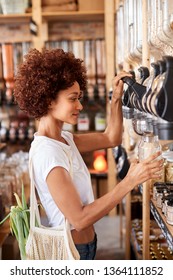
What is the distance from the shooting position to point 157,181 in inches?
79.0

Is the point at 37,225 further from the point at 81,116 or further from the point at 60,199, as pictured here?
the point at 81,116

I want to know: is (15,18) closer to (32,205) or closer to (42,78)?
(42,78)

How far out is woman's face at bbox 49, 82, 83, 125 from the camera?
66.0 inches

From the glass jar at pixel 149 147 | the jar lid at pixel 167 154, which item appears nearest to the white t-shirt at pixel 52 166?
the glass jar at pixel 149 147

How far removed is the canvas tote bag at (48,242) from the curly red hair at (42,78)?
0.74 ft

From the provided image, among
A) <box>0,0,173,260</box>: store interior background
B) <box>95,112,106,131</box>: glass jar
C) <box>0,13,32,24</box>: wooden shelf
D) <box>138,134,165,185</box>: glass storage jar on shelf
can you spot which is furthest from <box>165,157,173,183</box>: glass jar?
<box>0,13,32,24</box>: wooden shelf

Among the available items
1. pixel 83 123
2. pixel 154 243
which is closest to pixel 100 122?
pixel 83 123

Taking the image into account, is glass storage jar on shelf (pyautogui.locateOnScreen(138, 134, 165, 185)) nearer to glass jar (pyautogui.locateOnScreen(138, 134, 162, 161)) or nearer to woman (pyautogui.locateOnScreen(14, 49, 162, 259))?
glass jar (pyautogui.locateOnScreen(138, 134, 162, 161))

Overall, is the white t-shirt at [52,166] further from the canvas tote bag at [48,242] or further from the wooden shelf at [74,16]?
the wooden shelf at [74,16]

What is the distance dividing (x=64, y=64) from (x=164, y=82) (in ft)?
2.30

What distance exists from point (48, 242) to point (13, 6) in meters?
3.09

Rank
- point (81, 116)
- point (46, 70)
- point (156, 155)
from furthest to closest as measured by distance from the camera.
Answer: point (81, 116), point (46, 70), point (156, 155)

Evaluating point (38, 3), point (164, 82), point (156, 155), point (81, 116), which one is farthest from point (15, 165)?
point (164, 82)

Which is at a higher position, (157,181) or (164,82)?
(164,82)
